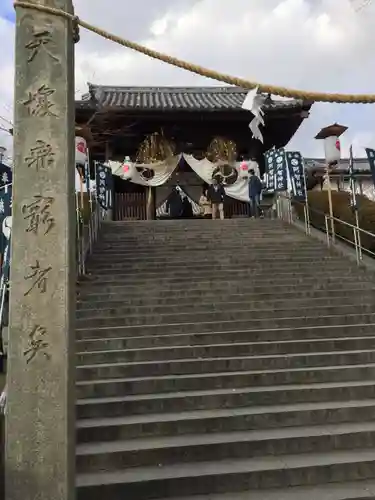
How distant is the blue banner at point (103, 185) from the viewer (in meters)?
13.7

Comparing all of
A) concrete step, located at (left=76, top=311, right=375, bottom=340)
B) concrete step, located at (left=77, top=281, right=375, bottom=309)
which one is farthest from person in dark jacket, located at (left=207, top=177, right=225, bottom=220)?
concrete step, located at (left=76, top=311, right=375, bottom=340)

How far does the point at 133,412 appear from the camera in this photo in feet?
17.0

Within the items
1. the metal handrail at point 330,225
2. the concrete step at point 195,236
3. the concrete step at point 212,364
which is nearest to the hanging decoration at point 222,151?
the metal handrail at point 330,225

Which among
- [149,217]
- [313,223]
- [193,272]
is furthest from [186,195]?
[193,272]

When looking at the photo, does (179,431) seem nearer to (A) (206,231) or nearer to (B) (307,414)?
(B) (307,414)

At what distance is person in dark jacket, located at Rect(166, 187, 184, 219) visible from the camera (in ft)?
58.5

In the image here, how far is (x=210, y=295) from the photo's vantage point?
8.64 metres

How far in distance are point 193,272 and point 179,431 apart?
5119 millimetres

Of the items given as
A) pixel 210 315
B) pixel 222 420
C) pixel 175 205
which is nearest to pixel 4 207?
pixel 210 315

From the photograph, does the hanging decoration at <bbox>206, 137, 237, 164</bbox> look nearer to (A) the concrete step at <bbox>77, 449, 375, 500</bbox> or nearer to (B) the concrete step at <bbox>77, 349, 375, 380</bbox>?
(B) the concrete step at <bbox>77, 349, 375, 380</bbox>

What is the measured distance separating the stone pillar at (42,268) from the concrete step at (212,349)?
3.27 m

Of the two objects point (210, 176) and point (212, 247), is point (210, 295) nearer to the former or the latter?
point (212, 247)

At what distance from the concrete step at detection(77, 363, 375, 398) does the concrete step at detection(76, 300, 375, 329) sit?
1.61m

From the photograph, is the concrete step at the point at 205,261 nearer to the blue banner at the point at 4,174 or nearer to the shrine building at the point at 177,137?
the blue banner at the point at 4,174
